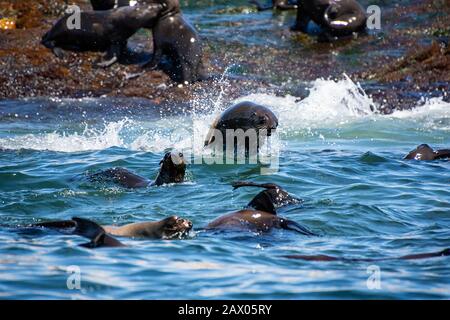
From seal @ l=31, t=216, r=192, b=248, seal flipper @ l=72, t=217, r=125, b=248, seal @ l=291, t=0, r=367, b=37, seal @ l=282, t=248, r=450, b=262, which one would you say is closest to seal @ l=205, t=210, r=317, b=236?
seal @ l=31, t=216, r=192, b=248

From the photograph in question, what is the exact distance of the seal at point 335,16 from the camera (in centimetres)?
1866

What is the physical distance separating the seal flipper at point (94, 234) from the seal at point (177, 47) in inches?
397

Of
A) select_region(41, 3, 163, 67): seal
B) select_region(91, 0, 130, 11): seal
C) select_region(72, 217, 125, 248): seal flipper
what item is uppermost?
select_region(91, 0, 130, 11): seal

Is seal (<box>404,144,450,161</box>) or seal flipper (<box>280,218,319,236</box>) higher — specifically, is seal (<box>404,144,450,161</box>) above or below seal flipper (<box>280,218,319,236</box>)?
below

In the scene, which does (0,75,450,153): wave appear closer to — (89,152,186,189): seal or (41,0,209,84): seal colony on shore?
(41,0,209,84): seal colony on shore

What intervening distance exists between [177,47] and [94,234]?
10.5m

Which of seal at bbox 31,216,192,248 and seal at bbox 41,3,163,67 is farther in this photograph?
seal at bbox 41,3,163,67

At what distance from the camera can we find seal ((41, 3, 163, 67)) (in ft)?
55.1

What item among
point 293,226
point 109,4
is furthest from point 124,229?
point 109,4

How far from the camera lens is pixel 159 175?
29.3 ft

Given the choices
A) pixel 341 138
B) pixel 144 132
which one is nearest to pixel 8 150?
pixel 144 132

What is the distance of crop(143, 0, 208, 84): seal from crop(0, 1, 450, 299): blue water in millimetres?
1219

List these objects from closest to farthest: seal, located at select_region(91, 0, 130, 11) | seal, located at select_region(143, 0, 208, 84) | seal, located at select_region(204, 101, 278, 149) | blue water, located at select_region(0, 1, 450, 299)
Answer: blue water, located at select_region(0, 1, 450, 299) < seal, located at select_region(204, 101, 278, 149) < seal, located at select_region(143, 0, 208, 84) < seal, located at select_region(91, 0, 130, 11)

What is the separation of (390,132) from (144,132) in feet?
11.6
